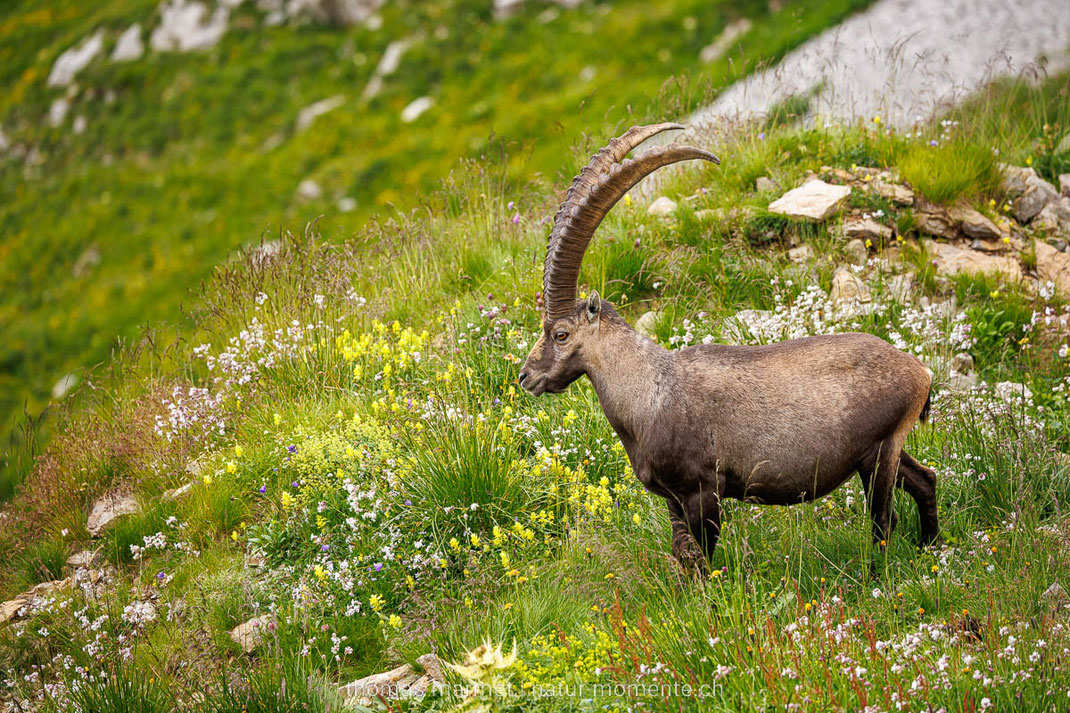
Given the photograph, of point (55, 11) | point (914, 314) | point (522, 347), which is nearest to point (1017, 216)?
point (914, 314)

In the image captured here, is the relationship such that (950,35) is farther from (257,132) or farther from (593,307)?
(257,132)

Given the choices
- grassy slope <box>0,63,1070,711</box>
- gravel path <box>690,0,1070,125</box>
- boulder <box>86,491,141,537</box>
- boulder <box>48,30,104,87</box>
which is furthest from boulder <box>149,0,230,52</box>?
boulder <box>86,491,141,537</box>

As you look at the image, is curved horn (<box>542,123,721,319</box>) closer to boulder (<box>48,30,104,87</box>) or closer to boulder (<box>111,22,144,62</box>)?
boulder (<box>111,22,144,62</box>)

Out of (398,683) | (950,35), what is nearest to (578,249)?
(398,683)

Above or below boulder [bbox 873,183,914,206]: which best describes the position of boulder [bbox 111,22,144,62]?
above

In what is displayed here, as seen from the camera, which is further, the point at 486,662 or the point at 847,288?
the point at 847,288

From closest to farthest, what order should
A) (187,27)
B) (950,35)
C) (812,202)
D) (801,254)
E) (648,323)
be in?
(648,323)
(801,254)
(812,202)
(950,35)
(187,27)

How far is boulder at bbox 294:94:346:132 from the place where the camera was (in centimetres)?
2238

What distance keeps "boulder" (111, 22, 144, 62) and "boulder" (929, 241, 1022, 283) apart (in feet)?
79.6

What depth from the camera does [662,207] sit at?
10125 mm

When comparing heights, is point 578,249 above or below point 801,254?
above

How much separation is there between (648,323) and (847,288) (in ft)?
6.58

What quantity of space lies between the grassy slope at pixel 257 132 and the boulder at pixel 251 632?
12007mm

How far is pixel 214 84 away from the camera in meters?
24.0
